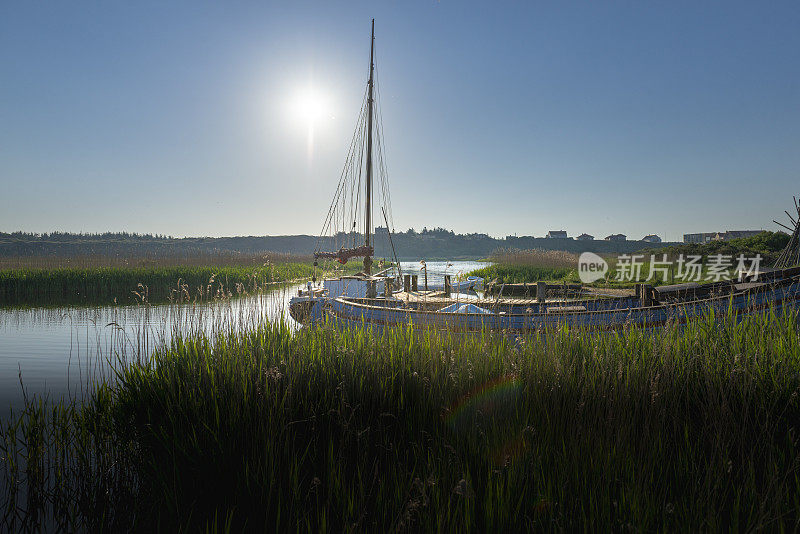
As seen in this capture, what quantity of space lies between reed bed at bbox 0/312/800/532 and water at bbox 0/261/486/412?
777 millimetres

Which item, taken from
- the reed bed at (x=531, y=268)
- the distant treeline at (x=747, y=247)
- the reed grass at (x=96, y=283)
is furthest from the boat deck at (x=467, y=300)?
the distant treeline at (x=747, y=247)

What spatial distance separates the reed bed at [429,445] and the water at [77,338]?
0.78 m

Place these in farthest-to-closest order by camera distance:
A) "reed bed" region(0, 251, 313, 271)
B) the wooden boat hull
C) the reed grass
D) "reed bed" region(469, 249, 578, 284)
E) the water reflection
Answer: "reed bed" region(469, 249, 578, 284) < "reed bed" region(0, 251, 313, 271) < the reed grass < the wooden boat hull < the water reflection

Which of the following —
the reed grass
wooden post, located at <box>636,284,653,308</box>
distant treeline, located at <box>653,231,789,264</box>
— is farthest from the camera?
distant treeline, located at <box>653,231,789,264</box>

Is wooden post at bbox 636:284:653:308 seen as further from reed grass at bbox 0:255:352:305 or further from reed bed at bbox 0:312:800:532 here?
reed grass at bbox 0:255:352:305

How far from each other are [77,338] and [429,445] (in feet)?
27.2

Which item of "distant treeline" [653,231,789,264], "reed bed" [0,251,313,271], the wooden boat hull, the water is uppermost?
"distant treeline" [653,231,789,264]

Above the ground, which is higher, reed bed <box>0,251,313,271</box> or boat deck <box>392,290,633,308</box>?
reed bed <box>0,251,313,271</box>

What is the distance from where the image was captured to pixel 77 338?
319 inches

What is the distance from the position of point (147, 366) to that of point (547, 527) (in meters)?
4.08

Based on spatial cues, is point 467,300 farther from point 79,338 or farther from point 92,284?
point 92,284

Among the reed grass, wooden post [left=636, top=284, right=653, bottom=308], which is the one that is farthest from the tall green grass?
wooden post [left=636, top=284, right=653, bottom=308]

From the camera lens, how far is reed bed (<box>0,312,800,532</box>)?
229cm

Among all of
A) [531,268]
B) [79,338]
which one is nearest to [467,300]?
[79,338]
